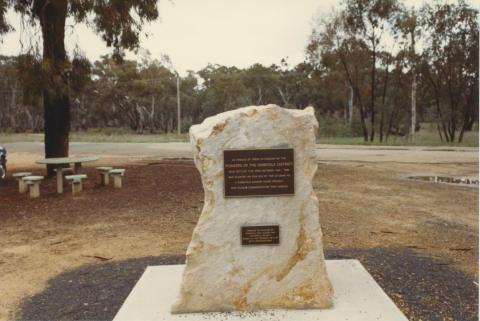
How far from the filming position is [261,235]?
4102 millimetres

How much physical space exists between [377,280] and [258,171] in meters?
1.95

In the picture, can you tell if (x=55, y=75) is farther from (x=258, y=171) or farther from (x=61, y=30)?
(x=258, y=171)

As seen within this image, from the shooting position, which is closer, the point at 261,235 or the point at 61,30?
the point at 261,235

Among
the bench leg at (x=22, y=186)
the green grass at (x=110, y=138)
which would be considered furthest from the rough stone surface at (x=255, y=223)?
the green grass at (x=110, y=138)

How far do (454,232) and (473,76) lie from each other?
94.6 ft

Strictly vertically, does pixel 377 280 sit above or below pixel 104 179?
below

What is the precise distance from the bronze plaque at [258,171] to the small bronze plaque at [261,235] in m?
0.27

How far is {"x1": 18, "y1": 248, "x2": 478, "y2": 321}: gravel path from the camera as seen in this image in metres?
4.39

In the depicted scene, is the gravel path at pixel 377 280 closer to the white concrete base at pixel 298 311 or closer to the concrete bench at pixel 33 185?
the white concrete base at pixel 298 311

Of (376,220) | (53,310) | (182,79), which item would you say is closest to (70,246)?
(53,310)

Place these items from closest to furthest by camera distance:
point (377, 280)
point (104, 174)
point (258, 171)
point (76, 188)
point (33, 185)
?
point (258, 171) < point (377, 280) < point (33, 185) < point (76, 188) < point (104, 174)

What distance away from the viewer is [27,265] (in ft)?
19.4

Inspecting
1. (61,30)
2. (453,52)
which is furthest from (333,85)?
(61,30)

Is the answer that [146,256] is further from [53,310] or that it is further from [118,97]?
[118,97]
